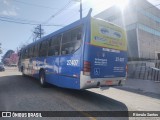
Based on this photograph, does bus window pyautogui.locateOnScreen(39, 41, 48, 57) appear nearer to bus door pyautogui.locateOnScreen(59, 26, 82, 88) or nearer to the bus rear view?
bus door pyautogui.locateOnScreen(59, 26, 82, 88)

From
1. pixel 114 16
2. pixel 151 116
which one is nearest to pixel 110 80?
pixel 151 116

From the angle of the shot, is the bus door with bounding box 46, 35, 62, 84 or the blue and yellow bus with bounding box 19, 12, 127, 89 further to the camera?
the bus door with bounding box 46, 35, 62, 84

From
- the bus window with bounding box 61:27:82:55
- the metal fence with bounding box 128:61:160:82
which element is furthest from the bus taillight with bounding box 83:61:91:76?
the metal fence with bounding box 128:61:160:82

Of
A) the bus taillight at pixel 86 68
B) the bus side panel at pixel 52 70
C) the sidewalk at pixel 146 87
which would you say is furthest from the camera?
the sidewalk at pixel 146 87

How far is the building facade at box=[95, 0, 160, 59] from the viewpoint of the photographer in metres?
37.7

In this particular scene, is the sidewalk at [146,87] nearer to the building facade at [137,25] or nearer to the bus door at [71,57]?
the bus door at [71,57]

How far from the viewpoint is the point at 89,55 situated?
22.5 feet

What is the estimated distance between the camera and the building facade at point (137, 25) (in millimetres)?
37656

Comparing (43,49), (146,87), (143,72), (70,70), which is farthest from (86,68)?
(143,72)

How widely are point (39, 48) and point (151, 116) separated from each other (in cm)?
860

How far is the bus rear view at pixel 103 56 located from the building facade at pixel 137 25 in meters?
28.7

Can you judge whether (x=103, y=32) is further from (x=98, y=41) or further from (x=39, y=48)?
(x=39, y=48)

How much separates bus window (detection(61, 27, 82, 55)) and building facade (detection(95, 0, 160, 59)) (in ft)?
95.9

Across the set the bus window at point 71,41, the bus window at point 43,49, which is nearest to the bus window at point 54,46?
the bus window at point 71,41
